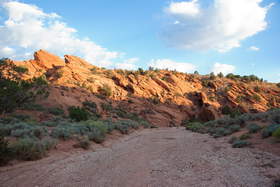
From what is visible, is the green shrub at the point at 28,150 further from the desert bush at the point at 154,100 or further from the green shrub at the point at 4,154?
the desert bush at the point at 154,100

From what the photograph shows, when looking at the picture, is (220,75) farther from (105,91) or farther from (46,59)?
(46,59)

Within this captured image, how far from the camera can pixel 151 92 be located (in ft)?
145

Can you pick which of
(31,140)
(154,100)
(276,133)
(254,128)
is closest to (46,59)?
(154,100)

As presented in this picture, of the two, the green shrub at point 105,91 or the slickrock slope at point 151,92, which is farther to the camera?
the green shrub at point 105,91

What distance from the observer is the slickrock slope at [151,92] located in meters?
34.4

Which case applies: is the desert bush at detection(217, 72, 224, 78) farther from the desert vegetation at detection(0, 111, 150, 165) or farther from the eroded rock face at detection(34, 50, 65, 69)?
the desert vegetation at detection(0, 111, 150, 165)

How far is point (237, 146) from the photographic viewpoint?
29.1 ft

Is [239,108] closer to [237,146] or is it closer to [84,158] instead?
[237,146]

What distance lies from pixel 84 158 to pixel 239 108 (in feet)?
133

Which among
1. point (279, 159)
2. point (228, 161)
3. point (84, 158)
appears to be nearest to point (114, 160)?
point (84, 158)

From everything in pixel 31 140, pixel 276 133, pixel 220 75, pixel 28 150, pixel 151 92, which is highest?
pixel 220 75

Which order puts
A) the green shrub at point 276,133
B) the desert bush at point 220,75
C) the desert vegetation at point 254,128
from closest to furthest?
the green shrub at point 276,133 < the desert vegetation at point 254,128 < the desert bush at point 220,75

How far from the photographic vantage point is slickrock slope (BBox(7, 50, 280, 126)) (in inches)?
1355

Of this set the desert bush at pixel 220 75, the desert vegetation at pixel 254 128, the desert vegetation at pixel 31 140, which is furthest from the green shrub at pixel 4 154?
the desert bush at pixel 220 75
